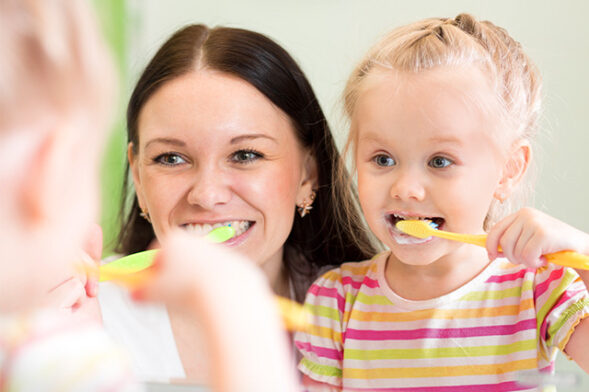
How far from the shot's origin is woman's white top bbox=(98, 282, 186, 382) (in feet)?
3.48

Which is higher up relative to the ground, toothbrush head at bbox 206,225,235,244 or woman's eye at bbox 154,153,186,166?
woman's eye at bbox 154,153,186,166

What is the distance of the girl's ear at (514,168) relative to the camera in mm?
835

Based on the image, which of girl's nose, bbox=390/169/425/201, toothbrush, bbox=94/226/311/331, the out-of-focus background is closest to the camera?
toothbrush, bbox=94/226/311/331

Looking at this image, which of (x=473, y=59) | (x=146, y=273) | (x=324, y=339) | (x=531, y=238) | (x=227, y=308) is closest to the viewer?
(x=227, y=308)

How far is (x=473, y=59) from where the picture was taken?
0.82 meters

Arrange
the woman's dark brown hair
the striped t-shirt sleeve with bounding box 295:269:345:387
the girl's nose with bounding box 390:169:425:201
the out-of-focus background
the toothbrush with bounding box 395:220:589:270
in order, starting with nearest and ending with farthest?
the toothbrush with bounding box 395:220:589:270 < the girl's nose with bounding box 390:169:425:201 < the striped t-shirt sleeve with bounding box 295:269:345:387 < the woman's dark brown hair < the out-of-focus background

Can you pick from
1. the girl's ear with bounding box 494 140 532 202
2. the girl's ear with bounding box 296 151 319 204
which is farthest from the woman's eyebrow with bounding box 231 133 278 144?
the girl's ear with bounding box 494 140 532 202

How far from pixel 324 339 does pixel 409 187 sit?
259mm

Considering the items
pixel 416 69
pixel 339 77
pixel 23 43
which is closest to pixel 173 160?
pixel 416 69

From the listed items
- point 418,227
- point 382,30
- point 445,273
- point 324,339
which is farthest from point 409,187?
point 382,30

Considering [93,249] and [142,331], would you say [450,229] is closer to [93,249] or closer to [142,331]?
[93,249]

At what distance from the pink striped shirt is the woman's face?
0.48ft

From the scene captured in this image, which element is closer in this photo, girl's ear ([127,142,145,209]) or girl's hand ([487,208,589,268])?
girl's hand ([487,208,589,268])

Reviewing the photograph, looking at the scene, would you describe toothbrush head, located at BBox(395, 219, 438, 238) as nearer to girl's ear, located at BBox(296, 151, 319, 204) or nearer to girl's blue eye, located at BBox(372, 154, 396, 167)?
girl's blue eye, located at BBox(372, 154, 396, 167)
